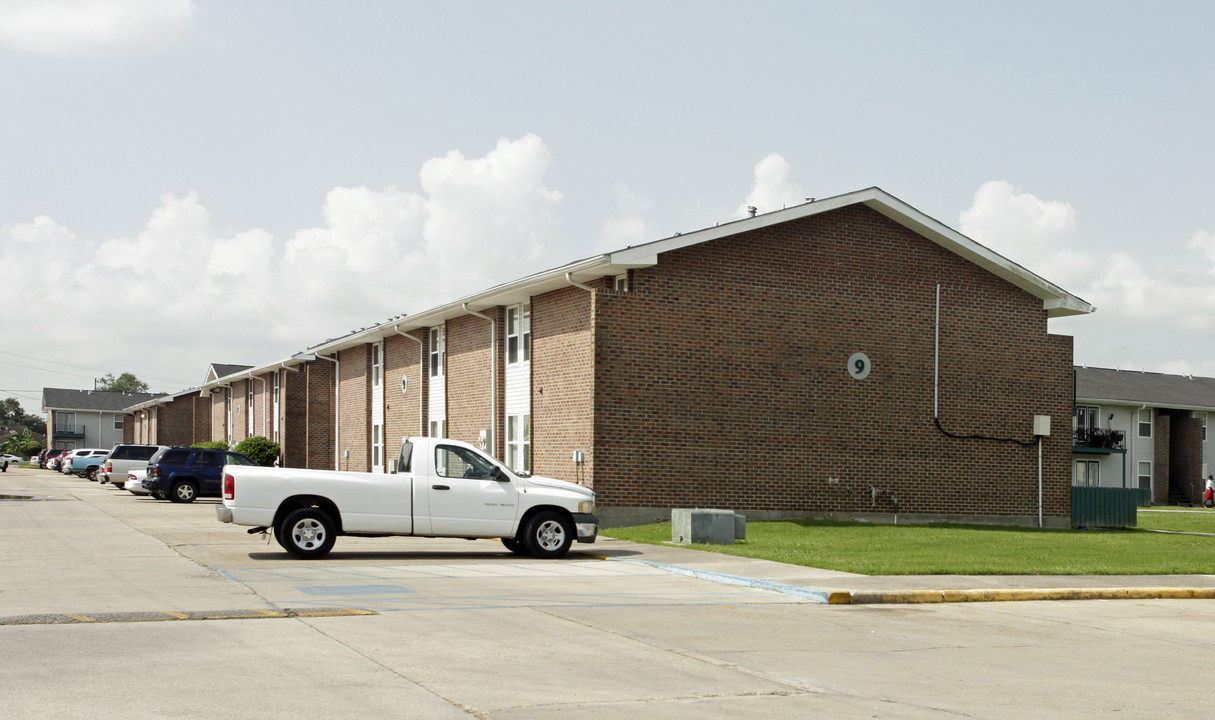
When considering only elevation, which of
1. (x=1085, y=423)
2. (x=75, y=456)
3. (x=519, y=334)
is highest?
(x=519, y=334)

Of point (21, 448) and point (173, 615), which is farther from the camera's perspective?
point (21, 448)

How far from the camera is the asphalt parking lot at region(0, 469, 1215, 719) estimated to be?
314 inches

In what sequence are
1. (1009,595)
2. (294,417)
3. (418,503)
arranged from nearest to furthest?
(1009,595)
(418,503)
(294,417)

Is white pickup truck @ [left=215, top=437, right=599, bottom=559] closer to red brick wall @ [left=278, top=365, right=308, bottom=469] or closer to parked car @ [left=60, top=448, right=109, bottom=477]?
red brick wall @ [left=278, top=365, right=308, bottom=469]

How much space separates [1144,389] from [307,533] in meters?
53.2

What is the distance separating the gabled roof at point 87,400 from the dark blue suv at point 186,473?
300ft

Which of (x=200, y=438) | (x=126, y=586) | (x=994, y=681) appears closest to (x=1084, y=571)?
(x=994, y=681)

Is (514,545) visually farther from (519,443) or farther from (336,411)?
(336,411)

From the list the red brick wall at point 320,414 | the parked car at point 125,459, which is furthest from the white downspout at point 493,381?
the parked car at point 125,459

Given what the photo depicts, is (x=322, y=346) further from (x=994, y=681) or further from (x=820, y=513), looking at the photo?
(x=994, y=681)

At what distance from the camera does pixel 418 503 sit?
18547mm

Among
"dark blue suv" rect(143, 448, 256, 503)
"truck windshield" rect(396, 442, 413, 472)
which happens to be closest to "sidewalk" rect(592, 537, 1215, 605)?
"truck windshield" rect(396, 442, 413, 472)

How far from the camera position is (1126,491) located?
31672 mm

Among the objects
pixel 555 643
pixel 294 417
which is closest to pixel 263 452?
pixel 294 417
